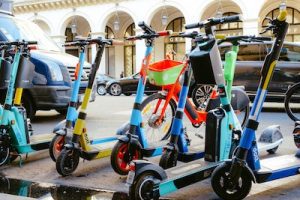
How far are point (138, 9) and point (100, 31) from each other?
3.30 meters

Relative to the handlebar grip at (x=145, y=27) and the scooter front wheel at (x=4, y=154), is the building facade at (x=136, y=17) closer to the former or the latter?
the handlebar grip at (x=145, y=27)

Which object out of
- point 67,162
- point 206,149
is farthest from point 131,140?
point 206,149

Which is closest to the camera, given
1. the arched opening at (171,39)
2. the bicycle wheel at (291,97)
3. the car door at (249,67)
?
the bicycle wheel at (291,97)

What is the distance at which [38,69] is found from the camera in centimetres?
891

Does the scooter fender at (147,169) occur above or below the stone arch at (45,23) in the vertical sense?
below

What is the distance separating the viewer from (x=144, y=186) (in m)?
3.51

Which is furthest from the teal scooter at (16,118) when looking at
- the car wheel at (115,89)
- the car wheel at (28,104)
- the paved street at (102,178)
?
the car wheel at (115,89)

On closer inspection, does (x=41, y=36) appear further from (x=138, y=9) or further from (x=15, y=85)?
(x=138, y=9)

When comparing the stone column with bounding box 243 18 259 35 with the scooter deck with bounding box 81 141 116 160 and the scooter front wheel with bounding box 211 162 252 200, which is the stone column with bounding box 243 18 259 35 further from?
the scooter front wheel with bounding box 211 162 252 200

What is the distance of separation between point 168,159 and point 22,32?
6.68 m

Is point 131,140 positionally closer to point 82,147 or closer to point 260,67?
point 82,147

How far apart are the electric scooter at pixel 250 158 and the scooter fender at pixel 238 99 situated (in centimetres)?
203

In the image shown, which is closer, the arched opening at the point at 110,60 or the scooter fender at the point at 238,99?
the scooter fender at the point at 238,99

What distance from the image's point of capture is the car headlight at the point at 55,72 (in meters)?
8.95
